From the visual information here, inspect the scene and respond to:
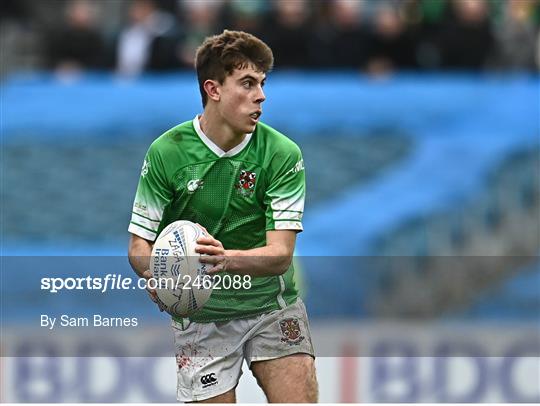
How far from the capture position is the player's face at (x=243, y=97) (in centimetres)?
637

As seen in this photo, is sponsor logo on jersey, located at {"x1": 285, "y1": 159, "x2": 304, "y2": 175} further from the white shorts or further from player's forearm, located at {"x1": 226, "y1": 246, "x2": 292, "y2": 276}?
Answer: the white shorts

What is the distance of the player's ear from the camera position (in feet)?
21.0

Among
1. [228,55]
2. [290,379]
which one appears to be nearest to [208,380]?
[290,379]

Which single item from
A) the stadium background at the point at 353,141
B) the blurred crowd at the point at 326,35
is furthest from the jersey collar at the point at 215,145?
the blurred crowd at the point at 326,35

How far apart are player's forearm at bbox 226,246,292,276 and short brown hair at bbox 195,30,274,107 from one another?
2.44 feet

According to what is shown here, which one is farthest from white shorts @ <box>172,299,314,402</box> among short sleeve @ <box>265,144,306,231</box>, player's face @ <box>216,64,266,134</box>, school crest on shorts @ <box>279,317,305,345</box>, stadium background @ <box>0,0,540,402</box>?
stadium background @ <box>0,0,540,402</box>

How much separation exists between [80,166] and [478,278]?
4.13 meters

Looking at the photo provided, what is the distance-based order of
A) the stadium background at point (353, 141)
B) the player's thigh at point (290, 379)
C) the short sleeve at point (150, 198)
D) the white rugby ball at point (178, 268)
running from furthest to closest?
1. the stadium background at point (353, 141)
2. the player's thigh at point (290, 379)
3. the short sleeve at point (150, 198)
4. the white rugby ball at point (178, 268)

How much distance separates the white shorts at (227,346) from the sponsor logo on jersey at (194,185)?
25.2 inches

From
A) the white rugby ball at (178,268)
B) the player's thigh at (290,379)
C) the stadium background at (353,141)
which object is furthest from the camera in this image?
the stadium background at (353,141)

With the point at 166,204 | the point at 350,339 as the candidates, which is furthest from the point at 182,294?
the point at 350,339

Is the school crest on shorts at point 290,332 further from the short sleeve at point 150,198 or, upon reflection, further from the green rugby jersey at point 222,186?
the short sleeve at point 150,198

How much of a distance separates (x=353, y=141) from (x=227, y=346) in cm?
860

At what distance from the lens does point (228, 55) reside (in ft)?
20.9
